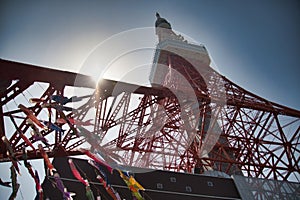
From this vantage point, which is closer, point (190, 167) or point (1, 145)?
point (1, 145)

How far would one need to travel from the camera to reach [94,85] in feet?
33.0

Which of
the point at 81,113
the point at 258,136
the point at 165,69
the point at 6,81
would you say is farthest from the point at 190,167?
the point at 6,81

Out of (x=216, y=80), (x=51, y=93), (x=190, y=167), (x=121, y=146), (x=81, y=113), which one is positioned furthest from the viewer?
(x=216, y=80)

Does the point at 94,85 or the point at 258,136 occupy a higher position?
the point at 94,85

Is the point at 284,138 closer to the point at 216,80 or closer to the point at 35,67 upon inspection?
the point at 216,80

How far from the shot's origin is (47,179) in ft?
40.7

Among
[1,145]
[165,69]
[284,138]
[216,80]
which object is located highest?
[165,69]

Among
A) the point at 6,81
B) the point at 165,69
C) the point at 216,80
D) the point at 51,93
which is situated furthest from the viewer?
the point at 165,69

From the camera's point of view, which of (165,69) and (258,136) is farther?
(165,69)

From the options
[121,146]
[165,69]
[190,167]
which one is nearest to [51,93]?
[121,146]

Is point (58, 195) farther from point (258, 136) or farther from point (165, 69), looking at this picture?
point (165, 69)

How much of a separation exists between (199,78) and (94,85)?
477 inches

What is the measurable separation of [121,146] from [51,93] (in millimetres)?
7100

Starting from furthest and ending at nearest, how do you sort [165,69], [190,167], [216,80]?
[165,69] < [216,80] < [190,167]
